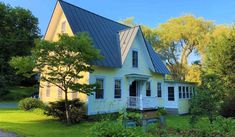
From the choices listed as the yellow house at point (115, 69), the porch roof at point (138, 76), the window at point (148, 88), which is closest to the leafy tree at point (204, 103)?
the yellow house at point (115, 69)

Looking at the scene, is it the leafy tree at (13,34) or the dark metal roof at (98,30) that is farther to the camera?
the leafy tree at (13,34)

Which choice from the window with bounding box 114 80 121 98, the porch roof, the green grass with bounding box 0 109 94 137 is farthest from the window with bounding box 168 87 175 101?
the green grass with bounding box 0 109 94 137

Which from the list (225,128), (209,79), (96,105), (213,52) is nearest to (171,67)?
(213,52)

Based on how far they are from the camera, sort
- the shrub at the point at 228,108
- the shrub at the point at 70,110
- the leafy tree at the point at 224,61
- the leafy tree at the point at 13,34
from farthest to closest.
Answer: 1. the leafy tree at the point at 13,34
2. the leafy tree at the point at 224,61
3. the shrub at the point at 228,108
4. the shrub at the point at 70,110

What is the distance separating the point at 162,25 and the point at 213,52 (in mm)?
22148

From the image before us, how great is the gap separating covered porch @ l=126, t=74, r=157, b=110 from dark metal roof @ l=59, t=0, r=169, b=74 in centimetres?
234

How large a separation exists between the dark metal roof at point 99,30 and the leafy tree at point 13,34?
71.2 ft

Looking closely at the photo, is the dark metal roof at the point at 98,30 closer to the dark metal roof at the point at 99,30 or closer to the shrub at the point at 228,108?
the dark metal roof at the point at 99,30

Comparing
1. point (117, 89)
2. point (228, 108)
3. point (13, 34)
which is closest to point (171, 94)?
point (117, 89)

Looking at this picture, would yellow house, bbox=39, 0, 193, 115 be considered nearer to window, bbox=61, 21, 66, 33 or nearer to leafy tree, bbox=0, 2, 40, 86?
window, bbox=61, 21, 66, 33

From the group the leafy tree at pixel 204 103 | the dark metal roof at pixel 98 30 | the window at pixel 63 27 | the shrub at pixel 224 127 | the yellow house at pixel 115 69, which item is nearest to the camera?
the shrub at pixel 224 127

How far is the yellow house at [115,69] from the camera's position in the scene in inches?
706

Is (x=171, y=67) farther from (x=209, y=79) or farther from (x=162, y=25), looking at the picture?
(x=209, y=79)

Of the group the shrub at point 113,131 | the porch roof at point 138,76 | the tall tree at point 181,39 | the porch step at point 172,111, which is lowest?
the porch step at point 172,111
